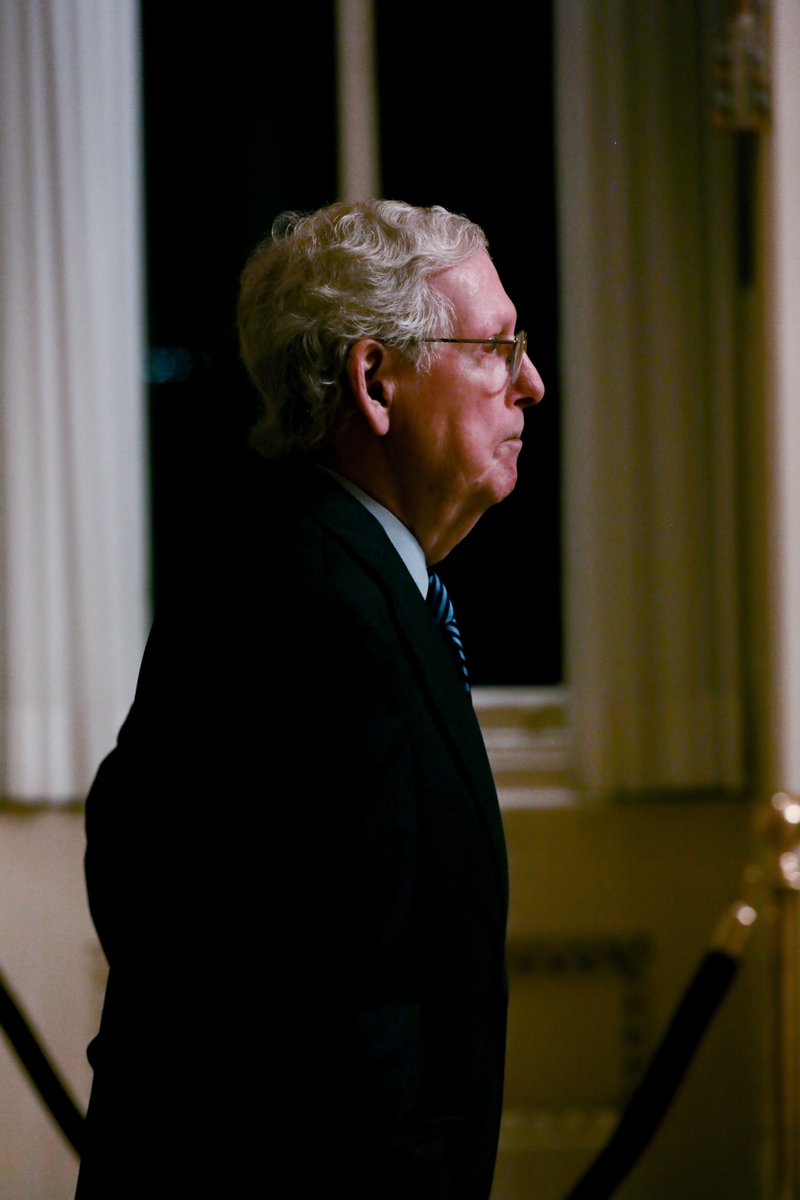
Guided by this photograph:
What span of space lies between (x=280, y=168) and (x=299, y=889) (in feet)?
6.75

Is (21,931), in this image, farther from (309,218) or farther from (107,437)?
(309,218)

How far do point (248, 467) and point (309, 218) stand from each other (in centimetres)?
137

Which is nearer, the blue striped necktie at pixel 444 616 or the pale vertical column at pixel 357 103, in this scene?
the blue striped necktie at pixel 444 616

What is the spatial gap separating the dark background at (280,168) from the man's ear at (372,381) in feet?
4.55

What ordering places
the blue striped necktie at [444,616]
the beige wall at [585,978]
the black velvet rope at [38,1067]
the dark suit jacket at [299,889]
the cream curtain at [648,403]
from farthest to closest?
the beige wall at [585,978], the cream curtain at [648,403], the black velvet rope at [38,1067], the blue striped necktie at [444,616], the dark suit jacket at [299,889]

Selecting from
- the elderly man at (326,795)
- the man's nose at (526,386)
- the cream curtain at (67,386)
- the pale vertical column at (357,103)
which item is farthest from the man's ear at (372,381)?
the pale vertical column at (357,103)

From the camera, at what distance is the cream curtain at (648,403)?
239 centimetres

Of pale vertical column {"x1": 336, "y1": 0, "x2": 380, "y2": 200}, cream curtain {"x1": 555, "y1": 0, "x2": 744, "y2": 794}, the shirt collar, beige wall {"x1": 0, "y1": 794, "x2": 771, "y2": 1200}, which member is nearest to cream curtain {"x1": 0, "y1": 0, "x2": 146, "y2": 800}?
beige wall {"x1": 0, "y1": 794, "x2": 771, "y2": 1200}

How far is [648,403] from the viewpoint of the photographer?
2.42m

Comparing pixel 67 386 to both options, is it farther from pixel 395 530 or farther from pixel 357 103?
pixel 395 530

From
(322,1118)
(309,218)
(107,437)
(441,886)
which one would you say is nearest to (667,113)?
(107,437)

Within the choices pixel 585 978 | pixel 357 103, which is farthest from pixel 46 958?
pixel 357 103

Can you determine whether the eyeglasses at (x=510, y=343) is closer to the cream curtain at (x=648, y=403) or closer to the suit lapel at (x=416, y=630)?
the suit lapel at (x=416, y=630)

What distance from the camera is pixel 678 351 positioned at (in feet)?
7.92
